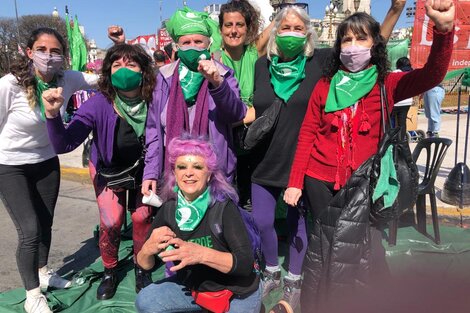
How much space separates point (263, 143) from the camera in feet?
8.55

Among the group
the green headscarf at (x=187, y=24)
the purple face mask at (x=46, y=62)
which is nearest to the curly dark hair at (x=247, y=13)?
the green headscarf at (x=187, y=24)

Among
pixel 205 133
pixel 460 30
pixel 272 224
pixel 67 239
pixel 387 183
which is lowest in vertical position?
pixel 67 239

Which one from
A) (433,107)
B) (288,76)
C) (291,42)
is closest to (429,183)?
(288,76)

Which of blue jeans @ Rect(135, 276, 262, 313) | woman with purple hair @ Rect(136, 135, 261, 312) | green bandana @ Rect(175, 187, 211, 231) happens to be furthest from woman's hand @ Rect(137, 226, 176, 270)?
blue jeans @ Rect(135, 276, 262, 313)

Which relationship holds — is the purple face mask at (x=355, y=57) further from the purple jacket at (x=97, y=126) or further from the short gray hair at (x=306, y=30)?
the purple jacket at (x=97, y=126)

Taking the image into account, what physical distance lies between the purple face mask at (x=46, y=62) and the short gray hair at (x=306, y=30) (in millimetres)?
1370

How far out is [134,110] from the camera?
8.57 ft

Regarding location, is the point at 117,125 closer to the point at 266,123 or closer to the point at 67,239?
the point at 266,123

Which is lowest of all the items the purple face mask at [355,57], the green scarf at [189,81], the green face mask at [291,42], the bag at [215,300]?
the bag at [215,300]

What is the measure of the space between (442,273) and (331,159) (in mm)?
1399

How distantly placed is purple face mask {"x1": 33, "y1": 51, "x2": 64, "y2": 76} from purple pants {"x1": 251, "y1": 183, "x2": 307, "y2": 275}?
1.51 meters

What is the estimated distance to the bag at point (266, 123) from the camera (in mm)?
2434

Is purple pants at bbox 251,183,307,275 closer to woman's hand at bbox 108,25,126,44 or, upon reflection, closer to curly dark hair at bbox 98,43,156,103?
curly dark hair at bbox 98,43,156,103

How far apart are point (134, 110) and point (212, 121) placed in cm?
60
